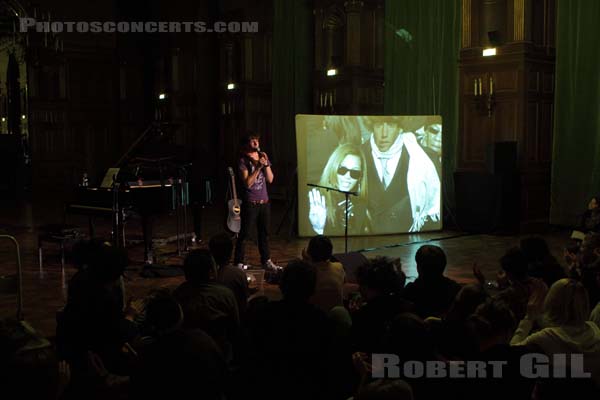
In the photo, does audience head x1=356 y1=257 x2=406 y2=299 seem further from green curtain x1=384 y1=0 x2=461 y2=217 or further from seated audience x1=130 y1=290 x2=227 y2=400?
green curtain x1=384 y1=0 x2=461 y2=217

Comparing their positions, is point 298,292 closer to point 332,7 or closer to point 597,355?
point 597,355

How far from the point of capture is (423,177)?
904 centimetres

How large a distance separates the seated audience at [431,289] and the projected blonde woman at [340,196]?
477 cm

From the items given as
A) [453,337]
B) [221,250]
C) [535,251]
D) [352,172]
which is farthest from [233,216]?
[453,337]

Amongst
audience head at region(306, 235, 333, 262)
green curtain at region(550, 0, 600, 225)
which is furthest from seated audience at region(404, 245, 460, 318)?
green curtain at region(550, 0, 600, 225)

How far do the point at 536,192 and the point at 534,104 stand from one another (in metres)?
1.22

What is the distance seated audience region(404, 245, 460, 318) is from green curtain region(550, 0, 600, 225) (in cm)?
594

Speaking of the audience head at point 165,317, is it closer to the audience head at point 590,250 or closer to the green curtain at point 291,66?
the audience head at point 590,250

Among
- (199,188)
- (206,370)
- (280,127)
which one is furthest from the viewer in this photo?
(280,127)

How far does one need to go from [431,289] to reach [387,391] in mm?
1812

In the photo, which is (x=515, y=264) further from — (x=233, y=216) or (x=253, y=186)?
(x=233, y=216)

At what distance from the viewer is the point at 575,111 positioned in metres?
8.72

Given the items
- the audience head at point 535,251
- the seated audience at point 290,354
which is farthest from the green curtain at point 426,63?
the seated audience at point 290,354

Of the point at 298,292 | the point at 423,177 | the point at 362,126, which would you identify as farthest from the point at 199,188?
the point at 298,292
